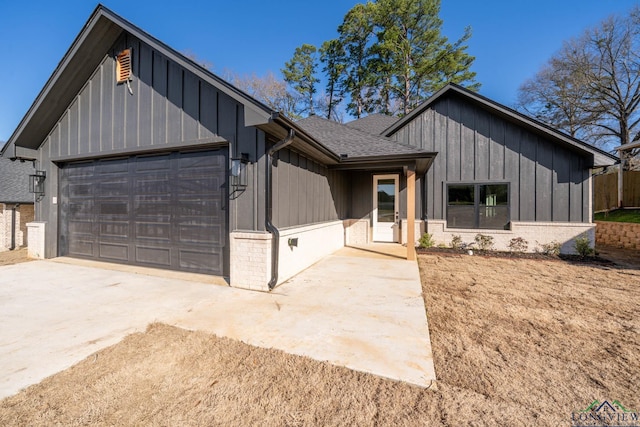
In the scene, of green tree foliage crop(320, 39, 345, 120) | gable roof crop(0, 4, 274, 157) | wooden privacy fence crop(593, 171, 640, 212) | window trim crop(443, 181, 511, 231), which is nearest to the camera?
gable roof crop(0, 4, 274, 157)

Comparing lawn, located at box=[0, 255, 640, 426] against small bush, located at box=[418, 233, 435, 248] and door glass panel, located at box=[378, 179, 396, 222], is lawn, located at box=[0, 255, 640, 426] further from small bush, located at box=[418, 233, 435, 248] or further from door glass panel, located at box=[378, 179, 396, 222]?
door glass panel, located at box=[378, 179, 396, 222]

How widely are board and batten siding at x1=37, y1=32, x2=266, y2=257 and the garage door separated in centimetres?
30

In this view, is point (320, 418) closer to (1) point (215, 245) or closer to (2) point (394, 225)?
(1) point (215, 245)

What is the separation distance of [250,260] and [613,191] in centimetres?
1678

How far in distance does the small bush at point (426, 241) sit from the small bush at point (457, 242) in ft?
2.03

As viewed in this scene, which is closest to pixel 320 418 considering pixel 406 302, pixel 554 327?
pixel 406 302

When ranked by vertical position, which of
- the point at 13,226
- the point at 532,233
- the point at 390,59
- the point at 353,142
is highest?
the point at 390,59

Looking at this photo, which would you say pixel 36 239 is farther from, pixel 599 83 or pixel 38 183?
pixel 599 83

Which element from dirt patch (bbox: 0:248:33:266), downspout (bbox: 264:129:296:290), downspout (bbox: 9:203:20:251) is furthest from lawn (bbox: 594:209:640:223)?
downspout (bbox: 9:203:20:251)

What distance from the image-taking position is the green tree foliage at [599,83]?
15352 millimetres

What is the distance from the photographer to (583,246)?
7.60 metres

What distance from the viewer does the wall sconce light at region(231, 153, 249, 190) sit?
15.3 feet

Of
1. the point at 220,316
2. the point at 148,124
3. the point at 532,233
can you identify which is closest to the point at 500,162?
the point at 532,233
